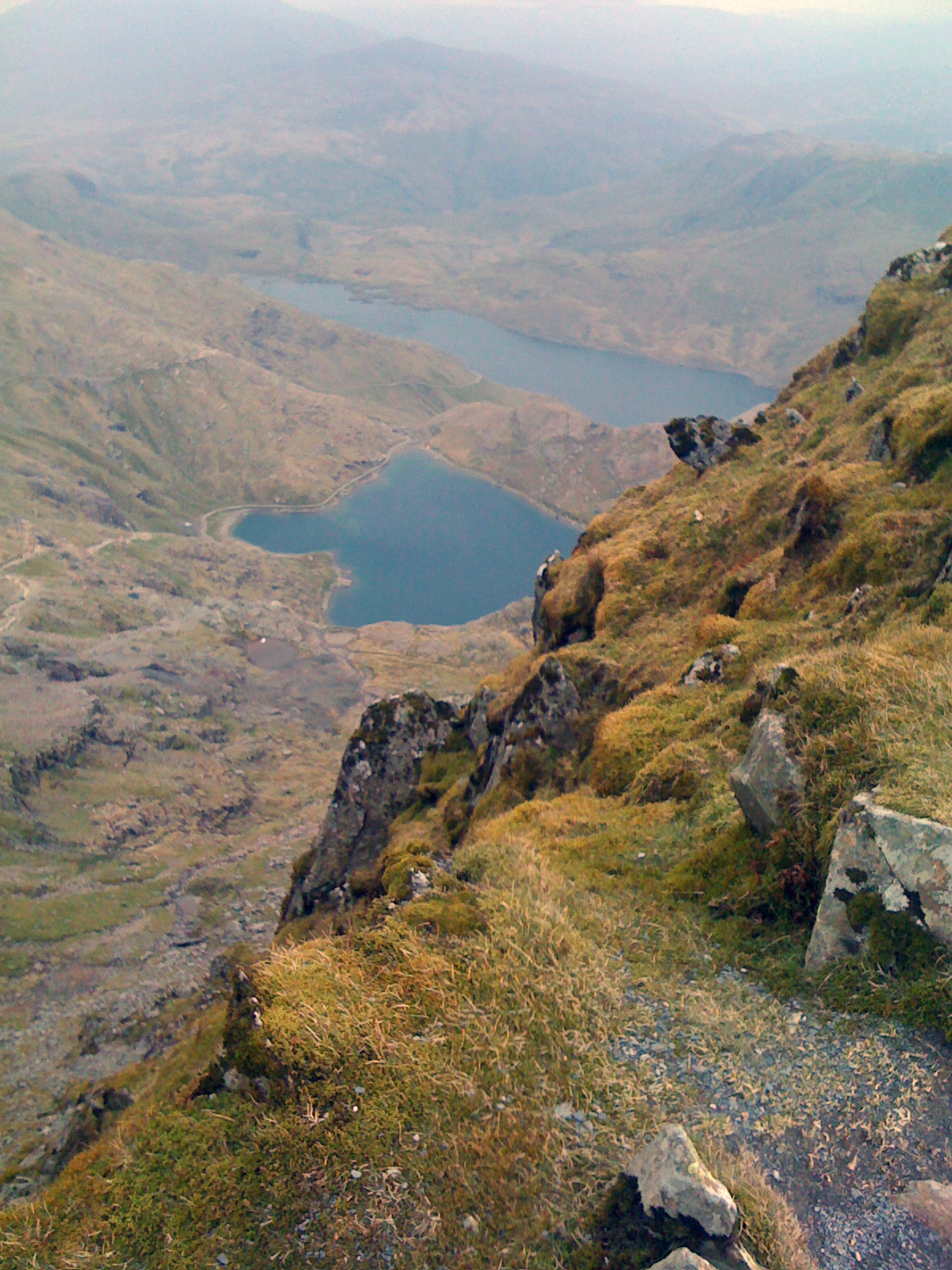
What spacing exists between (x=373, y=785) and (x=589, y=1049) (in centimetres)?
3346

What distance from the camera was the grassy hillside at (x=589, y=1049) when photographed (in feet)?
31.4

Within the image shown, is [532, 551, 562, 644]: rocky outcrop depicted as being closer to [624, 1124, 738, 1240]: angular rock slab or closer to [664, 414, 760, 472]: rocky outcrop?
[664, 414, 760, 472]: rocky outcrop

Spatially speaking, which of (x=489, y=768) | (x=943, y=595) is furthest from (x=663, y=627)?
(x=943, y=595)

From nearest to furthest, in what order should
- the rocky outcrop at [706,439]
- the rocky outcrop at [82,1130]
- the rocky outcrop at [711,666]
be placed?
the rocky outcrop at [711,666] < the rocky outcrop at [82,1130] < the rocky outcrop at [706,439]

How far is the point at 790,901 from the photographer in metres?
13.3

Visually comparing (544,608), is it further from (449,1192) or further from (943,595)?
(449,1192)

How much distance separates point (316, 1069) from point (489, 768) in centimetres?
2185

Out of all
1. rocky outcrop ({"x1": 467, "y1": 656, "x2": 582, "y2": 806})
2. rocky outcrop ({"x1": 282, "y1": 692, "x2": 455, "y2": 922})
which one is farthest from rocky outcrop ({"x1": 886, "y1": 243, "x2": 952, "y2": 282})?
rocky outcrop ({"x1": 282, "y1": 692, "x2": 455, "y2": 922})

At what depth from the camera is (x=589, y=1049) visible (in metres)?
11.3

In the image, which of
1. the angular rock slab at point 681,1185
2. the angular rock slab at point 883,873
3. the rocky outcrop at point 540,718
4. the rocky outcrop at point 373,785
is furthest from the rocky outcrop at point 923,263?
the angular rock slab at point 681,1185

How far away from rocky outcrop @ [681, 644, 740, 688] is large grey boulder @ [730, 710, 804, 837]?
7805 millimetres

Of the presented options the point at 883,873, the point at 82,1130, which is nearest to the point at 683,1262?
the point at 883,873

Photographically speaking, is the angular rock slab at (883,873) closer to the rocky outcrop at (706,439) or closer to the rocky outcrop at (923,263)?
the rocky outcrop at (706,439)

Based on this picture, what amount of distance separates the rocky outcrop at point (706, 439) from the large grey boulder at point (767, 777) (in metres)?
32.4
